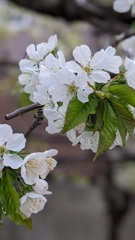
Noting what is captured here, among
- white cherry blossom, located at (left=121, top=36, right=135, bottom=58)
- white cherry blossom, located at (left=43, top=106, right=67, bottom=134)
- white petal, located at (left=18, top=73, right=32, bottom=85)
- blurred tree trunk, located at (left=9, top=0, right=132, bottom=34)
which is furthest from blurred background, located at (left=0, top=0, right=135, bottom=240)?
white cherry blossom, located at (left=43, top=106, right=67, bottom=134)

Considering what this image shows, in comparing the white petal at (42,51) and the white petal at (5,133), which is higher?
the white petal at (42,51)

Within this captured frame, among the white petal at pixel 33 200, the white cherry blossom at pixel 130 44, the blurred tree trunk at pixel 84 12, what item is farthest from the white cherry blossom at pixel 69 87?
the blurred tree trunk at pixel 84 12

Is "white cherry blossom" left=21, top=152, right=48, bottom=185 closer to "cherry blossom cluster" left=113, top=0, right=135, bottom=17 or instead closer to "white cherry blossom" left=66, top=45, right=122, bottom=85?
"white cherry blossom" left=66, top=45, right=122, bottom=85

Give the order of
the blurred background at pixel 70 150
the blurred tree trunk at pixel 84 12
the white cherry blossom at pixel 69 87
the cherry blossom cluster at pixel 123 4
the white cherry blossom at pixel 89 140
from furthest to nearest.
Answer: the blurred background at pixel 70 150
the blurred tree trunk at pixel 84 12
the cherry blossom cluster at pixel 123 4
the white cherry blossom at pixel 89 140
the white cherry blossom at pixel 69 87

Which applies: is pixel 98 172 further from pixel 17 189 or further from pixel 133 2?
pixel 17 189

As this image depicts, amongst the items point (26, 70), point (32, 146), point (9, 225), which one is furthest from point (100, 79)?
point (9, 225)

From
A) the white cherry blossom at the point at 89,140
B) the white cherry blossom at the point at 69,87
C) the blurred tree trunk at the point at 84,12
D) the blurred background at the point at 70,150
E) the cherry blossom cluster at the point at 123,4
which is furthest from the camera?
the blurred background at the point at 70,150

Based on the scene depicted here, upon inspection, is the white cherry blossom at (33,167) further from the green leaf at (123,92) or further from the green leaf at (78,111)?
the green leaf at (123,92)
